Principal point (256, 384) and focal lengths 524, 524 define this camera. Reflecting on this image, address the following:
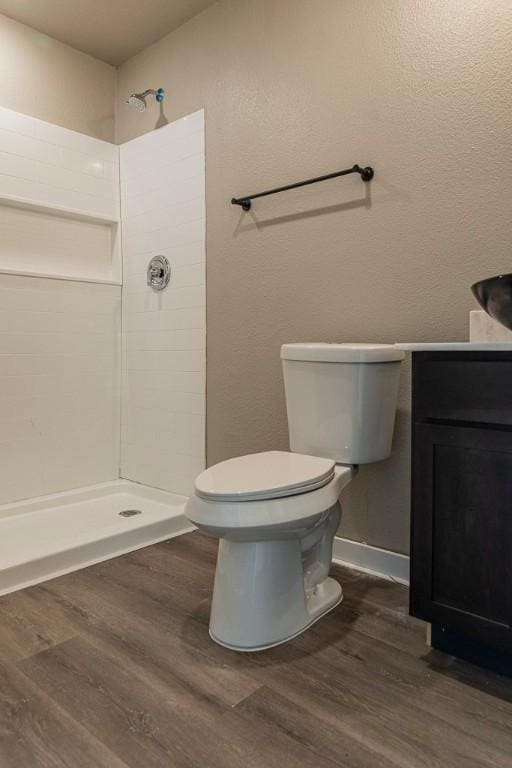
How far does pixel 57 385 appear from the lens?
8.70 ft

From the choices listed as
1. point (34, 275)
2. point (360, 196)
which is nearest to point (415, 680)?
point (360, 196)

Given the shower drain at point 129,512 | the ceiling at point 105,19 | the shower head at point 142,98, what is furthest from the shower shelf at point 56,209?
the shower drain at point 129,512

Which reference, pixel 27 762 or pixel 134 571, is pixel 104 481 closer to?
pixel 134 571

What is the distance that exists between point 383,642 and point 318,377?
0.78 meters

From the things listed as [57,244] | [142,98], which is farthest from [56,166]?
[142,98]

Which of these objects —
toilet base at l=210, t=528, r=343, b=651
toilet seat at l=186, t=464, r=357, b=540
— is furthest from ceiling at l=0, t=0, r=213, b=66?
toilet base at l=210, t=528, r=343, b=651

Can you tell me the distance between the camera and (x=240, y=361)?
230cm

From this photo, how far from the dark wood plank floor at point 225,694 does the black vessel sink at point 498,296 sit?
867 mm

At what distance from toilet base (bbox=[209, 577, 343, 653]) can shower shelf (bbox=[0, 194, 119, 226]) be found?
2088 mm

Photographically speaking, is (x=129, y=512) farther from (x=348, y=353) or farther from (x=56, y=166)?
(x=56, y=166)

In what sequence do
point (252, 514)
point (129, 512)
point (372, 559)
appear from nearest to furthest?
point (252, 514) → point (372, 559) → point (129, 512)

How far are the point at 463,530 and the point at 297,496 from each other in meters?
0.41

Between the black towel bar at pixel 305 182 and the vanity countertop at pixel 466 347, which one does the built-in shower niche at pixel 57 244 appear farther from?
the vanity countertop at pixel 466 347

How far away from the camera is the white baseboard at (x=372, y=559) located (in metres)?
1.80
